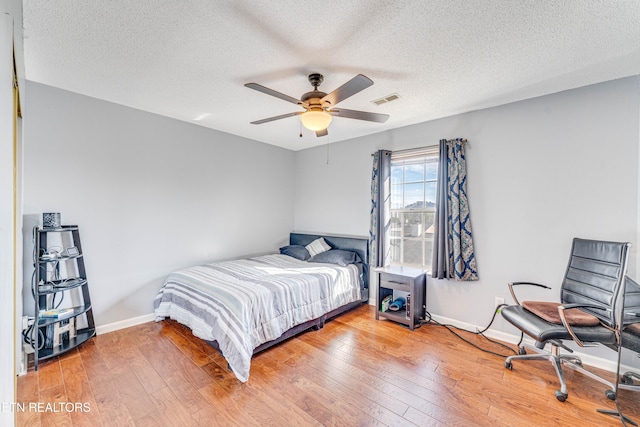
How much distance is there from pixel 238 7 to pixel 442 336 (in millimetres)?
3550

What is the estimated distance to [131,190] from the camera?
3.22 metres

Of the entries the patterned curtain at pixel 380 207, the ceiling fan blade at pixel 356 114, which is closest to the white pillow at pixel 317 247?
the patterned curtain at pixel 380 207

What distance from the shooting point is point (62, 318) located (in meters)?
2.54

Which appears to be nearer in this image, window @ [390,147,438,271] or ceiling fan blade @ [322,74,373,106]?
ceiling fan blade @ [322,74,373,106]

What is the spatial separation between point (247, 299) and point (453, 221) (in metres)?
2.45

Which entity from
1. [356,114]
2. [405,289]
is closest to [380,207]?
[405,289]

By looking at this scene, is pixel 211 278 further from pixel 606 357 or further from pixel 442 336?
pixel 606 357

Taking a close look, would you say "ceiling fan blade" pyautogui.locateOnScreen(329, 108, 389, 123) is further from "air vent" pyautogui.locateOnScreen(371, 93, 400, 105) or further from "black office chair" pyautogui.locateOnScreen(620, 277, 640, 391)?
"black office chair" pyautogui.locateOnScreen(620, 277, 640, 391)

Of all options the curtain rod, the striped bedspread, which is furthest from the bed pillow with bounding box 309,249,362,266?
the curtain rod

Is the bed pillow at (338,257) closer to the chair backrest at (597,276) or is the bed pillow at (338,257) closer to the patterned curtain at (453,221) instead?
the patterned curtain at (453,221)

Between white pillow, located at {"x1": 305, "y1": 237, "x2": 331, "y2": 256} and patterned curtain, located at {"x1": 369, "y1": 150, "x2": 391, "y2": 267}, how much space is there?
31.8 inches

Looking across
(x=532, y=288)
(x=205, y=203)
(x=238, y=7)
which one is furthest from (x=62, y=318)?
(x=532, y=288)

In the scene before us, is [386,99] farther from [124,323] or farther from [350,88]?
[124,323]

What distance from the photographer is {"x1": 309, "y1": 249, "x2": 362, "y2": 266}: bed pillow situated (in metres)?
3.90
